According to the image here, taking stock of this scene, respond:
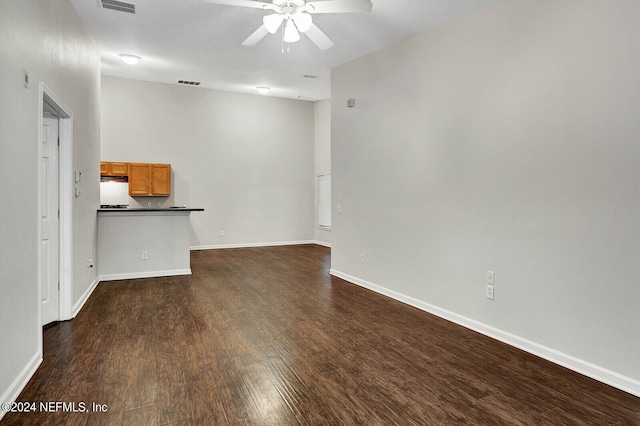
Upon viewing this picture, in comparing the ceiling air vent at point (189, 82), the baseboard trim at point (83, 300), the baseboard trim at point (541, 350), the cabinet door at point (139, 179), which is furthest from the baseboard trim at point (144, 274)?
the ceiling air vent at point (189, 82)

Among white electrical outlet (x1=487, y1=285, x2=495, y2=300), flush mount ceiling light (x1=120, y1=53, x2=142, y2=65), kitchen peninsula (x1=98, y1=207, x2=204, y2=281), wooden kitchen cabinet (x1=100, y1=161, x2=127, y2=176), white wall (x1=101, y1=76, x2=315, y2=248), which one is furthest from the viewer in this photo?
white wall (x1=101, y1=76, x2=315, y2=248)

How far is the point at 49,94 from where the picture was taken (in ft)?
9.70

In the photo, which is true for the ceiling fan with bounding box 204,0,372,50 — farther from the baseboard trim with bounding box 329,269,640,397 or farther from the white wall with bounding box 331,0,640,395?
the baseboard trim with bounding box 329,269,640,397

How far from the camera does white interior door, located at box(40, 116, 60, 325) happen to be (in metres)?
3.40

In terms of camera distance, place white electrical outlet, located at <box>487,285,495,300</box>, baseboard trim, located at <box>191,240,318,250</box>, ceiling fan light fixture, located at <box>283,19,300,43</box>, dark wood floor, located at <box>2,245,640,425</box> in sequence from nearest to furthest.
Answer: dark wood floor, located at <box>2,245,640,425</box>
ceiling fan light fixture, located at <box>283,19,300,43</box>
white electrical outlet, located at <box>487,285,495,300</box>
baseboard trim, located at <box>191,240,318,250</box>

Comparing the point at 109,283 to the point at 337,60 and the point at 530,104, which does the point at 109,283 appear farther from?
the point at 530,104

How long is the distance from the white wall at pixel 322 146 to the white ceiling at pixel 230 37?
2050mm


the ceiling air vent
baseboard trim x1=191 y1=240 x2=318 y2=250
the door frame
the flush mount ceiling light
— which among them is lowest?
baseboard trim x1=191 y1=240 x2=318 y2=250

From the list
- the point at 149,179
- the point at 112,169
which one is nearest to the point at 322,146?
the point at 149,179

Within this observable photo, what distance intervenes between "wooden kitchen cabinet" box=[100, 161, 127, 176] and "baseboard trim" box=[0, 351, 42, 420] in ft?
17.5

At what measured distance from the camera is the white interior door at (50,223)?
3.40 m

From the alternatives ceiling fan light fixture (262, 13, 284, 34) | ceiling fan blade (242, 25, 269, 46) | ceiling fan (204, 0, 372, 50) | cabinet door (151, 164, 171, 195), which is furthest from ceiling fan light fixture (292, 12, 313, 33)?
cabinet door (151, 164, 171, 195)

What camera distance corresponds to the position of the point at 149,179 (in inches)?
302

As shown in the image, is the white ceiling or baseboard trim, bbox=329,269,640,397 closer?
baseboard trim, bbox=329,269,640,397
